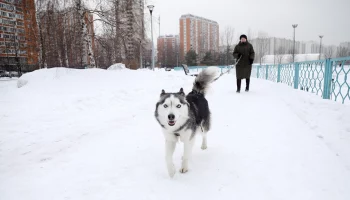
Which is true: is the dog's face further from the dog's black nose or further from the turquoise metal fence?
the turquoise metal fence

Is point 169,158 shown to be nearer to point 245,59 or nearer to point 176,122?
point 176,122

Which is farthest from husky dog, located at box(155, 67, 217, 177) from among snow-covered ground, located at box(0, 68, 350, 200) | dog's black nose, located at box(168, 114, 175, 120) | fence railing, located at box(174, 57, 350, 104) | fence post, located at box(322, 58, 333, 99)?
fence post, located at box(322, 58, 333, 99)

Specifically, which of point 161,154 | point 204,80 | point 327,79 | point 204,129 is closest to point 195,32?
point 327,79

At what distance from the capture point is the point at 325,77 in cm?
583

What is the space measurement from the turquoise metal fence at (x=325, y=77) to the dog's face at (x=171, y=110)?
15.5 ft

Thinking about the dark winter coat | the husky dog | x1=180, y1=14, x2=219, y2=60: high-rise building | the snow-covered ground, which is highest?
x1=180, y1=14, x2=219, y2=60: high-rise building

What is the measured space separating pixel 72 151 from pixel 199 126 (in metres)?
2.07

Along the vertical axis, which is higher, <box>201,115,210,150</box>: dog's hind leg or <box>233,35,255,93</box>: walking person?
<box>233,35,255,93</box>: walking person

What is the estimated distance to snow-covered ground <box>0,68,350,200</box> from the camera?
7.02ft

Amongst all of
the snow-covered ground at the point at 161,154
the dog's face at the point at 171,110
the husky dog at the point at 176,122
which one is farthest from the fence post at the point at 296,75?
the dog's face at the point at 171,110

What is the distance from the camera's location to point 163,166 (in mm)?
2676

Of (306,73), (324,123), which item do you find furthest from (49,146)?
(306,73)

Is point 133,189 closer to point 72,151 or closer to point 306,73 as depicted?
point 72,151

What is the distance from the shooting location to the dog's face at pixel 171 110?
87.2 inches
